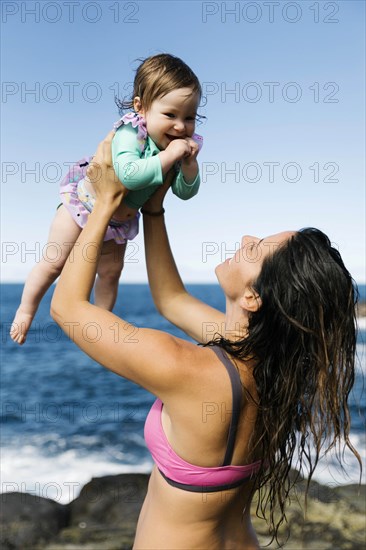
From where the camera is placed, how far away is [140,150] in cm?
253

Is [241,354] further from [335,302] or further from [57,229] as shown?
[57,229]

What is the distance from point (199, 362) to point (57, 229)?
111 centimetres

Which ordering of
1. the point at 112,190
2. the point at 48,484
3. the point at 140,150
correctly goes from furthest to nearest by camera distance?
the point at 48,484
the point at 140,150
the point at 112,190

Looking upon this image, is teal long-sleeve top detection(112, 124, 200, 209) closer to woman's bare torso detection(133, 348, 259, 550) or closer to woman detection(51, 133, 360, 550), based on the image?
woman detection(51, 133, 360, 550)

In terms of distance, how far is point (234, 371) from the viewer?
6.84 ft

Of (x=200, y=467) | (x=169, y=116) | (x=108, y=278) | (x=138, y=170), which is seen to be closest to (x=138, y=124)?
(x=169, y=116)

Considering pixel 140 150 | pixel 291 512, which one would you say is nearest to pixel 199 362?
→ pixel 140 150

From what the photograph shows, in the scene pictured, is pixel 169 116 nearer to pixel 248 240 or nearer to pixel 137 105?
pixel 137 105

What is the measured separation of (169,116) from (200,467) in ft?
4.45

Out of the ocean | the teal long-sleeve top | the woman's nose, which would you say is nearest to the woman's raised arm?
the teal long-sleeve top

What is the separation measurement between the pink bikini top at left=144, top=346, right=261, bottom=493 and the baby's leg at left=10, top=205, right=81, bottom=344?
0.97 meters

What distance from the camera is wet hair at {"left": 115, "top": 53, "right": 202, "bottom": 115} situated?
2652 mm

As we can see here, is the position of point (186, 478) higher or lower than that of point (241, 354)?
lower

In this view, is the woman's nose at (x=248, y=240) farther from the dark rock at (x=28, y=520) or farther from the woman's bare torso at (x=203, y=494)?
the dark rock at (x=28, y=520)
